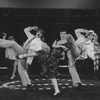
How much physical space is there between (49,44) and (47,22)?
0.55 metres

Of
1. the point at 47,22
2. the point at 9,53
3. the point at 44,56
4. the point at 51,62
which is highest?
the point at 47,22

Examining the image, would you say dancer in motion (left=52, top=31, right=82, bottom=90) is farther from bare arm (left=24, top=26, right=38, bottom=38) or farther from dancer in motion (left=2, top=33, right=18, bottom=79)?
dancer in motion (left=2, top=33, right=18, bottom=79)

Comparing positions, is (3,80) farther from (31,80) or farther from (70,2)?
(70,2)

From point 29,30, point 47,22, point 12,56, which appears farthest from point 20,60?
point 47,22

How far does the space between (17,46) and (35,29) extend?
594 millimetres

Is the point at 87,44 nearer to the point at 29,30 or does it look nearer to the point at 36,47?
the point at 36,47

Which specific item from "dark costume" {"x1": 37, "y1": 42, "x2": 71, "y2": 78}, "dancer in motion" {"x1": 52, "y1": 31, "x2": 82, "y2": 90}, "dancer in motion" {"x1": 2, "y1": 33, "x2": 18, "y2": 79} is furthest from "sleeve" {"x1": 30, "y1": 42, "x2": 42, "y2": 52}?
"dancer in motion" {"x1": 2, "y1": 33, "x2": 18, "y2": 79}

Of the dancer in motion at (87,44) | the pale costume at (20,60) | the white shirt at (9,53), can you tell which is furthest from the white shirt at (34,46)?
the dancer in motion at (87,44)

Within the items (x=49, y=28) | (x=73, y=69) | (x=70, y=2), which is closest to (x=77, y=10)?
(x=70, y=2)

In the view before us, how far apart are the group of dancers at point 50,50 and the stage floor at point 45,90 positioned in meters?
0.15

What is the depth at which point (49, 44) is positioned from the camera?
5840 millimetres

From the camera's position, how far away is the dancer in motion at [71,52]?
18.7 ft

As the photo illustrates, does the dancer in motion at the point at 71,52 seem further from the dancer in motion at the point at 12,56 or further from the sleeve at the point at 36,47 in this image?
the dancer in motion at the point at 12,56

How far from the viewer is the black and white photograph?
5.69 metres
